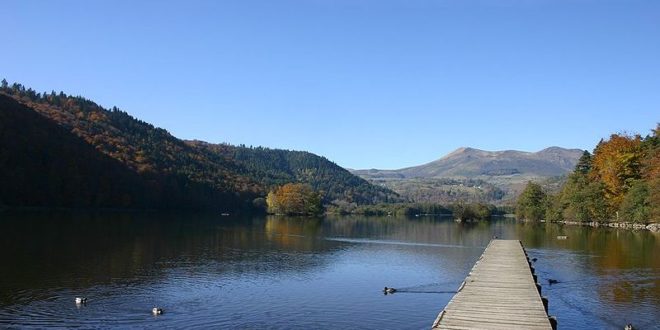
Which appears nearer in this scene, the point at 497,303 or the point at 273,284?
the point at 497,303

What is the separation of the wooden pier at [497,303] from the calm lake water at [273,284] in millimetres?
2218

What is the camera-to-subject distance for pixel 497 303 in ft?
75.0

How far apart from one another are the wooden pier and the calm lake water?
7.28 feet

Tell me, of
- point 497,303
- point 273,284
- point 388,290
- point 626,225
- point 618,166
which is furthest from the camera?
point 618,166

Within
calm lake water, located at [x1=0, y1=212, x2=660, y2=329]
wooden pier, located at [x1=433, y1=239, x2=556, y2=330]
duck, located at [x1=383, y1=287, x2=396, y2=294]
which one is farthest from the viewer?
duck, located at [x1=383, y1=287, x2=396, y2=294]

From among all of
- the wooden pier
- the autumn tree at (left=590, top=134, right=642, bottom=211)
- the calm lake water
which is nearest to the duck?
the calm lake water

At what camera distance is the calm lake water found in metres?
26.4

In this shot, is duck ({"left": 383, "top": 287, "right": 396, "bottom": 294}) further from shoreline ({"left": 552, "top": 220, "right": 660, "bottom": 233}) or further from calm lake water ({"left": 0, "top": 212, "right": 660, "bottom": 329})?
shoreline ({"left": 552, "top": 220, "right": 660, "bottom": 233})

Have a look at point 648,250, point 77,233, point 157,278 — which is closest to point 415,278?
point 157,278

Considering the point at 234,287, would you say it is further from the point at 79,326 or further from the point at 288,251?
the point at 288,251

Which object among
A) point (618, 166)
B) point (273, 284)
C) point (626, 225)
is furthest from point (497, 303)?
point (618, 166)

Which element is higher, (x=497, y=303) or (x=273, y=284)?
(x=497, y=303)

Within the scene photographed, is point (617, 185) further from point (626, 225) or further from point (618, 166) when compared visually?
point (626, 225)

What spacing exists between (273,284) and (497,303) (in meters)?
17.2
